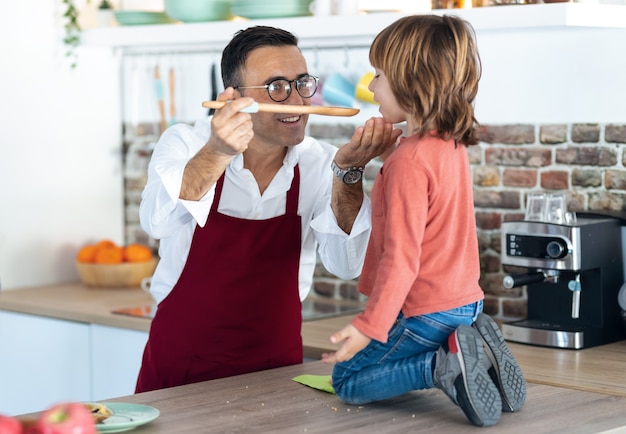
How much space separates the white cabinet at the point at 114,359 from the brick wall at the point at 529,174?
1135 millimetres

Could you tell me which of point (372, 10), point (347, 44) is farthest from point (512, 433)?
point (347, 44)

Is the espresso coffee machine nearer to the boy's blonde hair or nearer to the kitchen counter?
the kitchen counter

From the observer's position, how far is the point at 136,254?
13.0 ft

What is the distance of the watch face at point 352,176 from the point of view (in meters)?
2.35

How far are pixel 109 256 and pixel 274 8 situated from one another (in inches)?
44.0

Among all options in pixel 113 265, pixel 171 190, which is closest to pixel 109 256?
pixel 113 265

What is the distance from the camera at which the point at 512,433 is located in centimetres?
196

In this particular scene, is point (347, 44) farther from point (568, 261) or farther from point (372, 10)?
point (568, 261)

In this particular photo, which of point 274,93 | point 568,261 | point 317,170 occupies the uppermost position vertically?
point 274,93

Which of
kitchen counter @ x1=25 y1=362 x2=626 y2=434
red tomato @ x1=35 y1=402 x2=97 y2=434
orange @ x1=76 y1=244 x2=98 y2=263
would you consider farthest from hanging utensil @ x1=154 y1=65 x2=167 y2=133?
red tomato @ x1=35 y1=402 x2=97 y2=434

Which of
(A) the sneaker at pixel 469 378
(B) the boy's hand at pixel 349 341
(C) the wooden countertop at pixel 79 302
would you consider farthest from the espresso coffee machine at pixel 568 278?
(C) the wooden countertop at pixel 79 302

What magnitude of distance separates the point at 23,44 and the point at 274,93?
5.62 ft

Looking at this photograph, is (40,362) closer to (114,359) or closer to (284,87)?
(114,359)

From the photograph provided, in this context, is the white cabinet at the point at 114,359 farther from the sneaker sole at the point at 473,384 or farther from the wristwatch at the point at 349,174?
the sneaker sole at the point at 473,384
